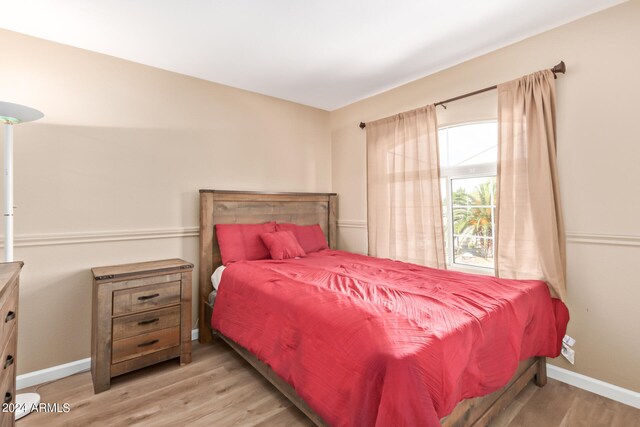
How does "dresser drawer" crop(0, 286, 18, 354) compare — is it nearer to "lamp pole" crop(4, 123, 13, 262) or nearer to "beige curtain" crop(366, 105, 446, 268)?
"lamp pole" crop(4, 123, 13, 262)

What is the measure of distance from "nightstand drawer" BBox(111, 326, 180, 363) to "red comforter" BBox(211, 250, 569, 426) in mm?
340

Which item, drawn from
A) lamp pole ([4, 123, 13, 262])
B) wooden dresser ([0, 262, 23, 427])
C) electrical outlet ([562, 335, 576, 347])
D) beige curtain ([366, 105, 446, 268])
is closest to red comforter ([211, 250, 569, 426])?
electrical outlet ([562, 335, 576, 347])

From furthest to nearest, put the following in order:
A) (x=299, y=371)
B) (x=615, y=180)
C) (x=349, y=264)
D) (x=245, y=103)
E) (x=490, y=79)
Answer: (x=245, y=103)
(x=349, y=264)
(x=490, y=79)
(x=615, y=180)
(x=299, y=371)

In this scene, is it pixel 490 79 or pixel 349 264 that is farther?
pixel 349 264

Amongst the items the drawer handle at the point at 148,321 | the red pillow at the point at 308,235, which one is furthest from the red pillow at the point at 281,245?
the drawer handle at the point at 148,321

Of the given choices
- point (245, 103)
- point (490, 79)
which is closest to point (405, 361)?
point (490, 79)

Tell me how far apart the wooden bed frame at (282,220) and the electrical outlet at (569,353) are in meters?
0.17

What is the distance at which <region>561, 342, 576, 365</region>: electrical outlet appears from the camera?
2047mm

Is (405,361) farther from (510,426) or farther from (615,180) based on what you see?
(615,180)

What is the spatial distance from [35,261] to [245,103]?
2.21 m

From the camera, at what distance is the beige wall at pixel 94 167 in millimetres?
2148

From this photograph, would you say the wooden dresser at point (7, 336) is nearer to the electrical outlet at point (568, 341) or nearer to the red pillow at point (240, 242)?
the red pillow at point (240, 242)

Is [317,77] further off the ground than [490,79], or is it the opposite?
[317,77]

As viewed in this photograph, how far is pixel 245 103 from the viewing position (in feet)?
10.5
